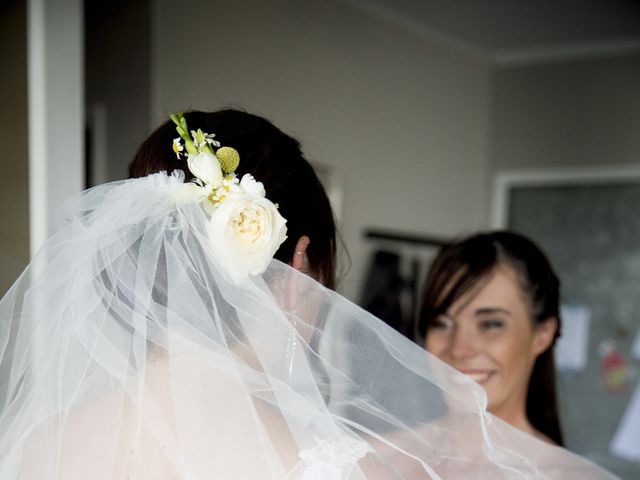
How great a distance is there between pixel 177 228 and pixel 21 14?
958mm

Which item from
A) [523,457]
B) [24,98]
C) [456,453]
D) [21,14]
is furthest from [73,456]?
[21,14]

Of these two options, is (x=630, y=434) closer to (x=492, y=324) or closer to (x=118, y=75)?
(x=492, y=324)

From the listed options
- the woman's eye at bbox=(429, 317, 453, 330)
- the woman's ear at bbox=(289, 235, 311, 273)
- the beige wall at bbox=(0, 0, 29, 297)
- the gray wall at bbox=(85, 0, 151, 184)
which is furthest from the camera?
the gray wall at bbox=(85, 0, 151, 184)

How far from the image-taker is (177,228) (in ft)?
2.84

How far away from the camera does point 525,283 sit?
5.29ft

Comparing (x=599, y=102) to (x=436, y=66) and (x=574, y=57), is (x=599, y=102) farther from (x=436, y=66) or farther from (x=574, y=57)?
(x=436, y=66)

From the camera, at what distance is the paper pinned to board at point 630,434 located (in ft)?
9.72

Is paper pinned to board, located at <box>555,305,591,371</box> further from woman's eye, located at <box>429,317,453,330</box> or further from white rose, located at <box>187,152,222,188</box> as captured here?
white rose, located at <box>187,152,222,188</box>

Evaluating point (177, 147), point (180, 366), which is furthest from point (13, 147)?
point (180, 366)

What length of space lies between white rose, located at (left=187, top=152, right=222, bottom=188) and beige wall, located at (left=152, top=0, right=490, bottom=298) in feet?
4.30

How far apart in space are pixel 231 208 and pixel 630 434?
107 inches

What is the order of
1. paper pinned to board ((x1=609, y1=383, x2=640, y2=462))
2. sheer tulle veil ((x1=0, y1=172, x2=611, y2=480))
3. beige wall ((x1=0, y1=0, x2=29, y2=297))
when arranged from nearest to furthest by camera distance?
sheer tulle veil ((x1=0, y1=172, x2=611, y2=480)) < beige wall ((x1=0, y1=0, x2=29, y2=297)) < paper pinned to board ((x1=609, y1=383, x2=640, y2=462))

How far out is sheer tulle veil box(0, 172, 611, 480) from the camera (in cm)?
82

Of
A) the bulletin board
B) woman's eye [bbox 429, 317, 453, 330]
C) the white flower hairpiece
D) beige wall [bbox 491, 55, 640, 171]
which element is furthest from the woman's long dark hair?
beige wall [bbox 491, 55, 640, 171]
